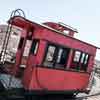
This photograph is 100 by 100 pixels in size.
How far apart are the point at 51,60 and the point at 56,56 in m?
0.36

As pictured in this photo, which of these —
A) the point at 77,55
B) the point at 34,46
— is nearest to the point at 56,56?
the point at 34,46

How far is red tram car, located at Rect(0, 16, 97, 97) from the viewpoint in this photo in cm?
871

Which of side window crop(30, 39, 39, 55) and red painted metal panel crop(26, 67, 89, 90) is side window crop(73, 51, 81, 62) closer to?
red painted metal panel crop(26, 67, 89, 90)

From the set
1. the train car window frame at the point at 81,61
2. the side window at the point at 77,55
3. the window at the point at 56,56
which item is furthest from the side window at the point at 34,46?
the side window at the point at 77,55

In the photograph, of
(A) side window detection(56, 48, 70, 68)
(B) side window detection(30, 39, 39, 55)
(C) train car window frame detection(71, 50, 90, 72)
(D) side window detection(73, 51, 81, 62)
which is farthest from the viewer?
(C) train car window frame detection(71, 50, 90, 72)

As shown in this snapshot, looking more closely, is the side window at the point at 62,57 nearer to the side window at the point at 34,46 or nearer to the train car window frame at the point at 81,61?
the train car window frame at the point at 81,61

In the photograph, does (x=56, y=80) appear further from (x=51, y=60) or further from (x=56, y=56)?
(x=56, y=56)

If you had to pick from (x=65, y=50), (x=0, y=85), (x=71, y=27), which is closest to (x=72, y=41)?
(x=65, y=50)

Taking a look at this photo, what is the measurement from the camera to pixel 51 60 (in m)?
9.45

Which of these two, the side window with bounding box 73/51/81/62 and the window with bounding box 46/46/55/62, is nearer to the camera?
the window with bounding box 46/46/55/62

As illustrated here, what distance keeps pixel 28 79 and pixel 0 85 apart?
1.04 metres

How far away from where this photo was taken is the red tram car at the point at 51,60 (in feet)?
28.6

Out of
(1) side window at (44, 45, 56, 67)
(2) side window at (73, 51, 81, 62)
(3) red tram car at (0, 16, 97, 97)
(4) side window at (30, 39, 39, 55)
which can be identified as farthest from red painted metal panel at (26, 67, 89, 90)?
(4) side window at (30, 39, 39, 55)

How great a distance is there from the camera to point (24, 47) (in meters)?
10.2
